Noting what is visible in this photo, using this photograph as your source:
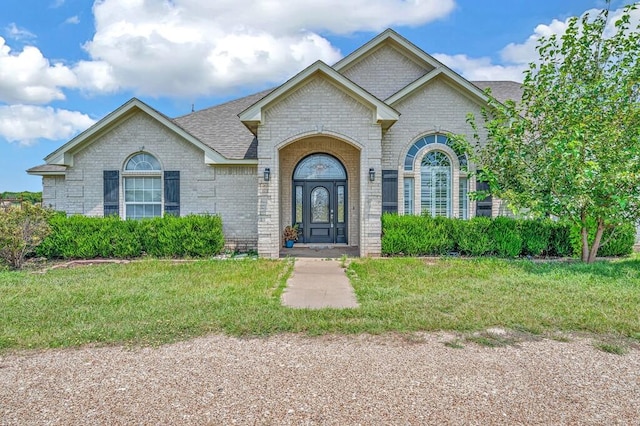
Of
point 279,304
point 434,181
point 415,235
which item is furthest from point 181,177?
point 434,181

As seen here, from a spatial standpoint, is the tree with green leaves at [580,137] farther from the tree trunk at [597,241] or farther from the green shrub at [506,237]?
the green shrub at [506,237]

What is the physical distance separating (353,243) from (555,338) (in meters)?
8.68

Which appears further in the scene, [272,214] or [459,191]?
[459,191]

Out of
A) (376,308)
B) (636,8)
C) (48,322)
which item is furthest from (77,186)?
(636,8)

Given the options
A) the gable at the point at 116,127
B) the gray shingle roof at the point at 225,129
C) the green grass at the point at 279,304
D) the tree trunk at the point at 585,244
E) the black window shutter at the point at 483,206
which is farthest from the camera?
the gray shingle roof at the point at 225,129

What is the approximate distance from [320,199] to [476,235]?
5210 millimetres

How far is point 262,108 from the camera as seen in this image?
10.3 m

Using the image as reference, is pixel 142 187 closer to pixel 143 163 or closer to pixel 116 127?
pixel 143 163

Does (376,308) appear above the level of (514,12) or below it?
below

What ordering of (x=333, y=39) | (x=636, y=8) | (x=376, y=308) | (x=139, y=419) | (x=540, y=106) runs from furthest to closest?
(x=333, y=39) < (x=540, y=106) < (x=636, y=8) < (x=376, y=308) < (x=139, y=419)

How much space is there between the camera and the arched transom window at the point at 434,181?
1195 cm

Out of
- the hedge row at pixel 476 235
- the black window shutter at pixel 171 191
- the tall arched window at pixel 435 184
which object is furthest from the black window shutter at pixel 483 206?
the black window shutter at pixel 171 191

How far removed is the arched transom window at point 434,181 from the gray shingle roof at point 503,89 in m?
4.79

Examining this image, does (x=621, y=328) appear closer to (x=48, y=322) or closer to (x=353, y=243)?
(x=48, y=322)
